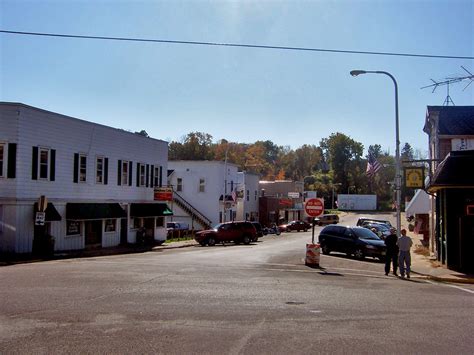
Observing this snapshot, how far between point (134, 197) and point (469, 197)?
25.0m

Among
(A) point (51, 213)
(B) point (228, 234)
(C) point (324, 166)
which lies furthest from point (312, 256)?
(C) point (324, 166)

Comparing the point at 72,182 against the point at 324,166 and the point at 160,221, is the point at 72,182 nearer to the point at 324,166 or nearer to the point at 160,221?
the point at 160,221

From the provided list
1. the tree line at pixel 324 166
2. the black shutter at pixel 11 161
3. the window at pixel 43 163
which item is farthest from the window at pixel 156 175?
the tree line at pixel 324 166

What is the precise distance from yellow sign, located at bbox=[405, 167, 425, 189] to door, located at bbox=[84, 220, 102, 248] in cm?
1998

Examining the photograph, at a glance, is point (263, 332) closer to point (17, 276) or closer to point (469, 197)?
point (17, 276)

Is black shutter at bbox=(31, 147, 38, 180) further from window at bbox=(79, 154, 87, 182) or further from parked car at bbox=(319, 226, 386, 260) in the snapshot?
parked car at bbox=(319, 226, 386, 260)

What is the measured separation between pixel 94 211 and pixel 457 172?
2194 cm

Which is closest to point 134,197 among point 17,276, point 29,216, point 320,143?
point 29,216

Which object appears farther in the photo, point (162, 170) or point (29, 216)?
point (162, 170)

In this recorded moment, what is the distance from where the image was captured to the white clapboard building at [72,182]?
27.1m

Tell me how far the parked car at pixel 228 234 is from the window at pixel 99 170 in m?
9.27

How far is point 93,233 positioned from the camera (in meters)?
34.0

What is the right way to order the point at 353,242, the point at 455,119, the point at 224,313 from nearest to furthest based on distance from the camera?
the point at 224,313, the point at 353,242, the point at 455,119

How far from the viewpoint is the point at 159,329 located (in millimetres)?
9234
